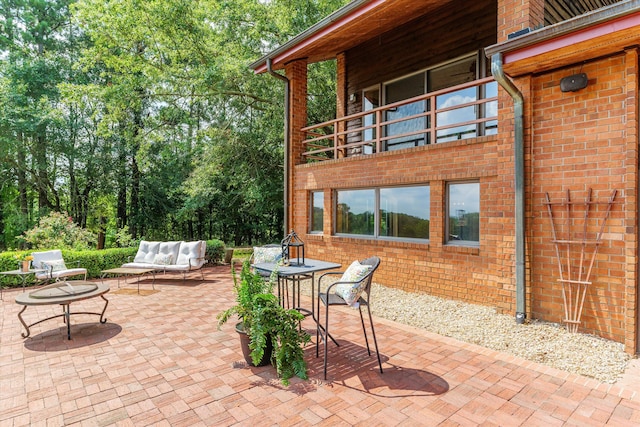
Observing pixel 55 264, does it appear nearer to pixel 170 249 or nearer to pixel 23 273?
pixel 23 273

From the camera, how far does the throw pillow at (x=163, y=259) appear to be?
7750 mm

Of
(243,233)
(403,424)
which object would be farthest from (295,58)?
(243,233)

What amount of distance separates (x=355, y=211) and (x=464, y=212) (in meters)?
2.31

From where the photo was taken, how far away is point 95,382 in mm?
3055

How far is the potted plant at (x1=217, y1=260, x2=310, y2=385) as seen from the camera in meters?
3.02

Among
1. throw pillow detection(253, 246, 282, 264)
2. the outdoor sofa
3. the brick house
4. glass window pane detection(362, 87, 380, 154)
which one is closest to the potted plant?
throw pillow detection(253, 246, 282, 264)

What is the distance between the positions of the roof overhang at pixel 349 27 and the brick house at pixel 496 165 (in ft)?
0.12

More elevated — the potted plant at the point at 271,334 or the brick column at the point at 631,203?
the brick column at the point at 631,203

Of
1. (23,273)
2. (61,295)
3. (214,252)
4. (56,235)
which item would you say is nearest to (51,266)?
(23,273)

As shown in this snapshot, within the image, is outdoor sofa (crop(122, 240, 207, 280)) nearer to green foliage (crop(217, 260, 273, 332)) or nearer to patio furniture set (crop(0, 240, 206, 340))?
patio furniture set (crop(0, 240, 206, 340))

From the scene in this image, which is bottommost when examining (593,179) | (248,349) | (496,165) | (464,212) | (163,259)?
(248,349)

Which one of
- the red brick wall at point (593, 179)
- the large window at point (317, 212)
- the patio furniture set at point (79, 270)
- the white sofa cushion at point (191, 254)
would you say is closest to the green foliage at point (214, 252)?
the patio furniture set at point (79, 270)

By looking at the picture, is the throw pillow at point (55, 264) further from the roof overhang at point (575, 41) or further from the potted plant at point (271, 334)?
the roof overhang at point (575, 41)

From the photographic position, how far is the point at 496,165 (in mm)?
4883
